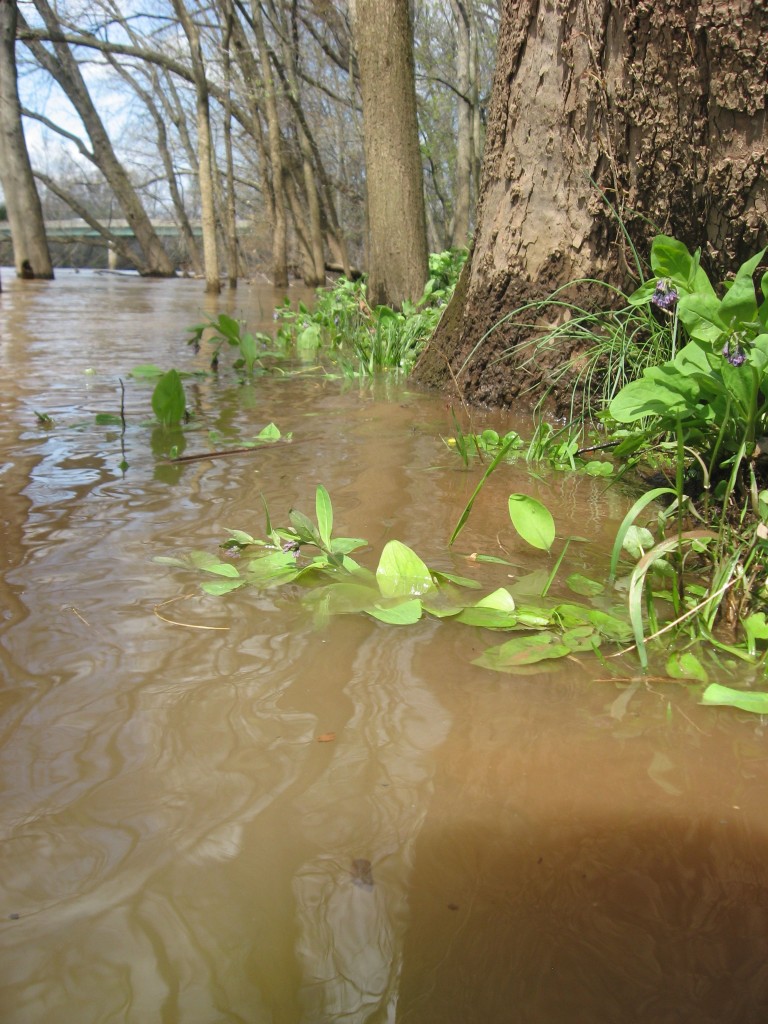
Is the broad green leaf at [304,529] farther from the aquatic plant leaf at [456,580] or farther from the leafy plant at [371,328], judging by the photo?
the leafy plant at [371,328]

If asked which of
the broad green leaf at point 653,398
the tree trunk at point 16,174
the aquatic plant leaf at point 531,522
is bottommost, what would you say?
the aquatic plant leaf at point 531,522

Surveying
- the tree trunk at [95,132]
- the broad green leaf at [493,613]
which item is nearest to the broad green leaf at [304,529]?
the broad green leaf at [493,613]

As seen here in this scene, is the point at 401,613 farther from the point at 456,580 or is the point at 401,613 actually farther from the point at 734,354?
the point at 734,354

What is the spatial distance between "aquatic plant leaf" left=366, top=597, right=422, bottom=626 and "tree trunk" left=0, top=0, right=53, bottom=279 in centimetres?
1744

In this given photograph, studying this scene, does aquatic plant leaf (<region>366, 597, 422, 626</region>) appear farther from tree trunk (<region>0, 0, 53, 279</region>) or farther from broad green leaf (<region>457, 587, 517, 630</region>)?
tree trunk (<region>0, 0, 53, 279</region>)

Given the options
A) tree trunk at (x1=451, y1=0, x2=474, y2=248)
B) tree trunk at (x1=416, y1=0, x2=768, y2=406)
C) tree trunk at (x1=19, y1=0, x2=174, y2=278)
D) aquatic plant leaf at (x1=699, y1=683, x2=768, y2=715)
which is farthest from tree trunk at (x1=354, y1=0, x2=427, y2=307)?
tree trunk at (x1=19, y1=0, x2=174, y2=278)

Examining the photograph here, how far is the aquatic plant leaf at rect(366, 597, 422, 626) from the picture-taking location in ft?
4.49

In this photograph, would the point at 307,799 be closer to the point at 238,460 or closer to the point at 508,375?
the point at 238,460

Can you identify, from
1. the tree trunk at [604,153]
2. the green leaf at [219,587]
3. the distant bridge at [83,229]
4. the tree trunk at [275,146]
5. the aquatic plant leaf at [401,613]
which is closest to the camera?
the aquatic plant leaf at [401,613]

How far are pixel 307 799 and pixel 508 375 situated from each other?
2.61 meters

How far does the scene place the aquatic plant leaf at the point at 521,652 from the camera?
1.28m

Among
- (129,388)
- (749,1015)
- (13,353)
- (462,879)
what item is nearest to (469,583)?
(462,879)

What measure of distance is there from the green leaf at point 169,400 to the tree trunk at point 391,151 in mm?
3253

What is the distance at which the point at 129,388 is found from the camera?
3.72 metres
